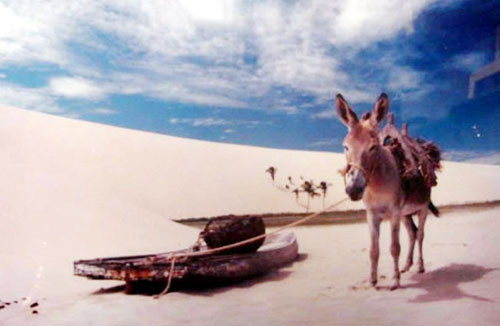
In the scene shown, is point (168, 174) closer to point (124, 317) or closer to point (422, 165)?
point (124, 317)

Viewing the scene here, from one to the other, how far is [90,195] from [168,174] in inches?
27.5

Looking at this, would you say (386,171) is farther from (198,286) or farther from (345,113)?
(198,286)

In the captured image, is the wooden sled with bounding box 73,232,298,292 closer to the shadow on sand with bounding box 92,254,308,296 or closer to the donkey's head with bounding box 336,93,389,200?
the shadow on sand with bounding box 92,254,308,296

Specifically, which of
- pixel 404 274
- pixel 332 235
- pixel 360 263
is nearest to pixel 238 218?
pixel 332 235

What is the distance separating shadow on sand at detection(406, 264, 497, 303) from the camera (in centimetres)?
228

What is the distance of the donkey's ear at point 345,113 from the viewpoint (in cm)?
238

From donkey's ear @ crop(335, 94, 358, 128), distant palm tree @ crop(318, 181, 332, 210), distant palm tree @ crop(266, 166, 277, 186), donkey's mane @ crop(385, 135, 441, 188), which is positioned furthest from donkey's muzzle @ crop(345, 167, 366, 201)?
distant palm tree @ crop(318, 181, 332, 210)

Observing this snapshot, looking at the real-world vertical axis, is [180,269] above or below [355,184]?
below

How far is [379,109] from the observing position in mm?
2352

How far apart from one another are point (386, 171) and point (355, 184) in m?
0.37

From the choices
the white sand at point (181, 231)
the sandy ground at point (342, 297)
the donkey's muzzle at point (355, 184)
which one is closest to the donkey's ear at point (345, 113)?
the donkey's muzzle at point (355, 184)

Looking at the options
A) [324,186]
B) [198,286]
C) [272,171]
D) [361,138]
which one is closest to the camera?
[361,138]

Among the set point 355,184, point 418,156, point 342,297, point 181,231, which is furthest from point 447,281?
point 181,231

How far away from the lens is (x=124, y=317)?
8.30 ft
